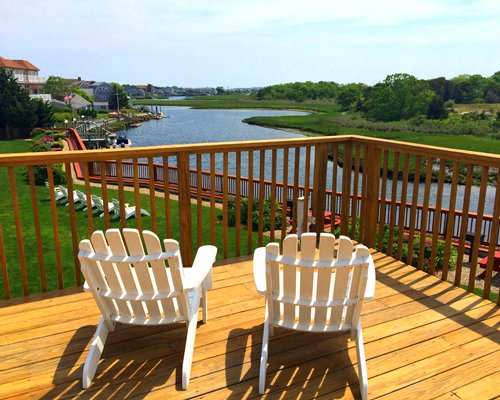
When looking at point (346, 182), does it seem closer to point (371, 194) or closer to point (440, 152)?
point (371, 194)

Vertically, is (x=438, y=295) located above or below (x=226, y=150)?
below

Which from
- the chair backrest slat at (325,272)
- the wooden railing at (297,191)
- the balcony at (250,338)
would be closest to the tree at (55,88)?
the wooden railing at (297,191)

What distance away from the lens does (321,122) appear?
53.6 meters

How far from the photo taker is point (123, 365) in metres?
2.34

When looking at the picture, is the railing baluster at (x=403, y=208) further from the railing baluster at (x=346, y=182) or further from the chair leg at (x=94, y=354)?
the chair leg at (x=94, y=354)

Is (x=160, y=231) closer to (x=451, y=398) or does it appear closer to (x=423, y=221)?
(x=423, y=221)

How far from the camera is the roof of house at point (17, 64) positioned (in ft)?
219

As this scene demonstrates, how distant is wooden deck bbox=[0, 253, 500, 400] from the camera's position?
2152 millimetres

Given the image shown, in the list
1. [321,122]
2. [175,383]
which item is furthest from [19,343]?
[321,122]

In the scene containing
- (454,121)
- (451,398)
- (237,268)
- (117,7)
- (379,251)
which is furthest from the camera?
(454,121)

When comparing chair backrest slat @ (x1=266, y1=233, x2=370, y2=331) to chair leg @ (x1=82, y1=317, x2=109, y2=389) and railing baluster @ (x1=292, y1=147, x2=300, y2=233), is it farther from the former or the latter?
railing baluster @ (x1=292, y1=147, x2=300, y2=233)

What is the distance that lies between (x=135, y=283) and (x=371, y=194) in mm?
2606

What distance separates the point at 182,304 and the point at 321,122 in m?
53.2

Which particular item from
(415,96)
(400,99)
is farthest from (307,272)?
(400,99)
